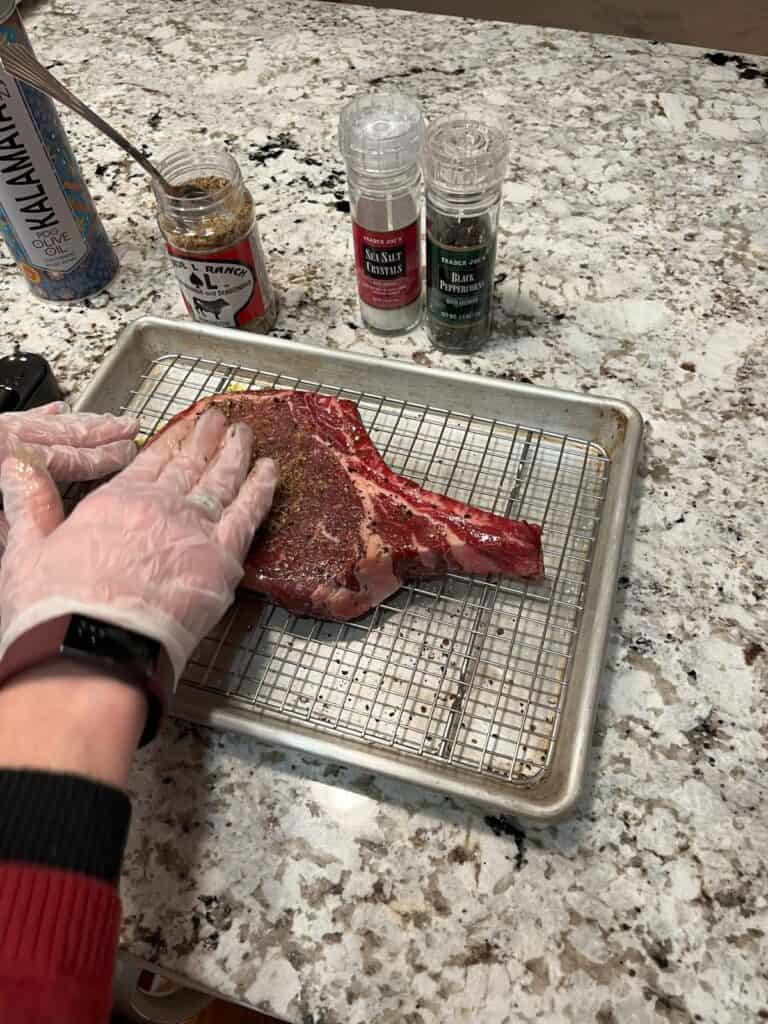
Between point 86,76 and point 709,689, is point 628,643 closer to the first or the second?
point 709,689

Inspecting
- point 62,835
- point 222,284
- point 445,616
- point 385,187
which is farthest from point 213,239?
point 62,835

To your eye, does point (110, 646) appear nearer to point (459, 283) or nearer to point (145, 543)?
point (145, 543)

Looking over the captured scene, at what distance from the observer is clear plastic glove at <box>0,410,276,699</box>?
0.67 meters

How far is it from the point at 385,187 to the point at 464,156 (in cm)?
11

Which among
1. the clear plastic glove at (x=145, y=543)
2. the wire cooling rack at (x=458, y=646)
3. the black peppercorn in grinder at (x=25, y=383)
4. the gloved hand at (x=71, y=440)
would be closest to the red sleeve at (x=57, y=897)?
the clear plastic glove at (x=145, y=543)

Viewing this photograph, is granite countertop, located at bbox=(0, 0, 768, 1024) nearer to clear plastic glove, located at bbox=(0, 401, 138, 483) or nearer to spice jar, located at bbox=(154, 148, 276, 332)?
spice jar, located at bbox=(154, 148, 276, 332)

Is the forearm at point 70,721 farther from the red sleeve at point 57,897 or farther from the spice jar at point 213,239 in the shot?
the spice jar at point 213,239

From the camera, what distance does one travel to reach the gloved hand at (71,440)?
845 millimetres

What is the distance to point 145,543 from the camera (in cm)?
71

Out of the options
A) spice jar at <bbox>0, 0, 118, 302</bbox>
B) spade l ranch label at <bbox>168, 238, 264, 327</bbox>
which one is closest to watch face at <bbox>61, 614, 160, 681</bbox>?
spade l ranch label at <bbox>168, 238, 264, 327</bbox>

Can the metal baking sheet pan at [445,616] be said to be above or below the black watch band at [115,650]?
below

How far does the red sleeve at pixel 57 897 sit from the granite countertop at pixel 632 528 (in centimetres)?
13

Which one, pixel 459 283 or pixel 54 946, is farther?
pixel 459 283

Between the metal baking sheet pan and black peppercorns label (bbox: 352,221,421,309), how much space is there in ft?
0.41
